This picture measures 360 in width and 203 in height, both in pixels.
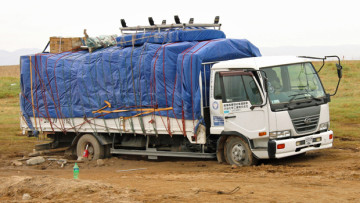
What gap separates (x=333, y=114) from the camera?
20.2 m

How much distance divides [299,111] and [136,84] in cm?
418

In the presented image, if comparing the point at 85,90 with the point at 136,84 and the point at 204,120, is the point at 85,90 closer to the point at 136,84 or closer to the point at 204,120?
the point at 136,84

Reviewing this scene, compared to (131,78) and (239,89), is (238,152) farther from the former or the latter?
(131,78)

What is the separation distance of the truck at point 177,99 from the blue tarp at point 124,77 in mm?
26

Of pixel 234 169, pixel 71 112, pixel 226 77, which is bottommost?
pixel 234 169

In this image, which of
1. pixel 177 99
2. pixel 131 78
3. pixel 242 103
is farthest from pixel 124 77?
pixel 242 103

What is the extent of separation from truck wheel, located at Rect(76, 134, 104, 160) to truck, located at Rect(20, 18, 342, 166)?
3 cm

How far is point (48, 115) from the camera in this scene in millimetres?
15484

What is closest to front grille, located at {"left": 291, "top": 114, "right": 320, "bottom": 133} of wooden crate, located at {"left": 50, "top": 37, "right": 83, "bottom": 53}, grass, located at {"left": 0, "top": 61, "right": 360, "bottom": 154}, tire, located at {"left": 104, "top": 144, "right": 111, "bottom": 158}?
grass, located at {"left": 0, "top": 61, "right": 360, "bottom": 154}

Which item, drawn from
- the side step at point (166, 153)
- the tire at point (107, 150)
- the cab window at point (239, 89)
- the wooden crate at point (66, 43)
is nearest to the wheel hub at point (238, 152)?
the side step at point (166, 153)

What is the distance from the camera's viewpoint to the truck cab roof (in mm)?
11453

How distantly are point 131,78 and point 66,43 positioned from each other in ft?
9.96

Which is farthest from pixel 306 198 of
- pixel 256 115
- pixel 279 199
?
pixel 256 115

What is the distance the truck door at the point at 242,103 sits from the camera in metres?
11.3
